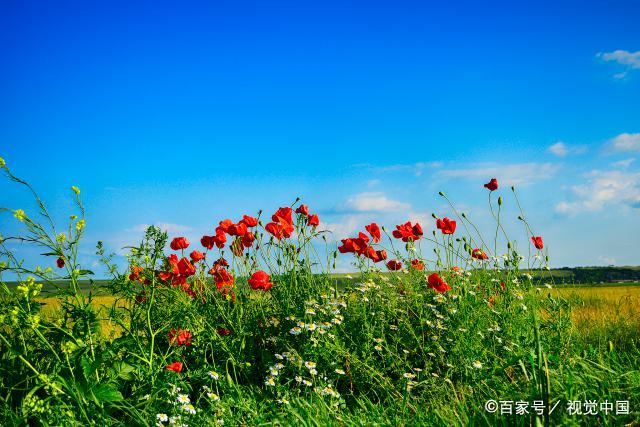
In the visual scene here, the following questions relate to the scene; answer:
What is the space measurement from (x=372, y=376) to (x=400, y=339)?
72 centimetres

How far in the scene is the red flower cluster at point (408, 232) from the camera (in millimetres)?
6039

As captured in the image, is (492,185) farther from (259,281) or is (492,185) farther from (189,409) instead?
(189,409)

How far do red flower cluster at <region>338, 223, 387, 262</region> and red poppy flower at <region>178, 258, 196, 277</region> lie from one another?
1.57m

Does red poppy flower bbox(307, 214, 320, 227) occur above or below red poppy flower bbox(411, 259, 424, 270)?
above

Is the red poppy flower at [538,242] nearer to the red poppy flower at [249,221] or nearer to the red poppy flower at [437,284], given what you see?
the red poppy flower at [437,284]

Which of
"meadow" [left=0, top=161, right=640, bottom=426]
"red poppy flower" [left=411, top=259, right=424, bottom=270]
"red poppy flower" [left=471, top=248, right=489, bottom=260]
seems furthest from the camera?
"red poppy flower" [left=471, top=248, right=489, bottom=260]

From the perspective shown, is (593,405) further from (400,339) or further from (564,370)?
(400,339)

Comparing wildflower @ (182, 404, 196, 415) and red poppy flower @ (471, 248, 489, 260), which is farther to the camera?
red poppy flower @ (471, 248, 489, 260)

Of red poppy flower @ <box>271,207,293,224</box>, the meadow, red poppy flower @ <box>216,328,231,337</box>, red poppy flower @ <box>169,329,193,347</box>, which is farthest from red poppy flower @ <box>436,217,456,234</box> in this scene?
red poppy flower @ <box>169,329,193,347</box>

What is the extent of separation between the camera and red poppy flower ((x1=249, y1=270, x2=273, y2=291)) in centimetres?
510

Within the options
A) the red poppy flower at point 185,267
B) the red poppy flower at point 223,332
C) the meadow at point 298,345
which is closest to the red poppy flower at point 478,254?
the meadow at point 298,345

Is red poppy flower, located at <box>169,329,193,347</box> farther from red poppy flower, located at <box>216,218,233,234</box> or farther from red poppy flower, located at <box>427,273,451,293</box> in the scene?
red poppy flower, located at <box>427,273,451,293</box>

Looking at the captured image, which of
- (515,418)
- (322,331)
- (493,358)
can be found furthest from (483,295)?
(515,418)

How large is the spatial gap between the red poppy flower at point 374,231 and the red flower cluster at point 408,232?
0.30m
